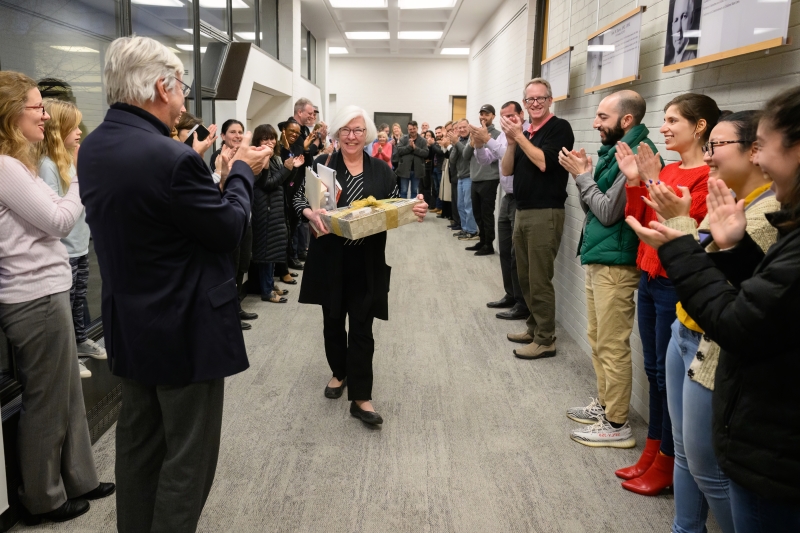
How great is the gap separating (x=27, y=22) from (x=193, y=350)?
7.52 feet

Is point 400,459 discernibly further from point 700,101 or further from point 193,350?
point 700,101

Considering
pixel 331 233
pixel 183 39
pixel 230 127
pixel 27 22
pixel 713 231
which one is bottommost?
pixel 331 233

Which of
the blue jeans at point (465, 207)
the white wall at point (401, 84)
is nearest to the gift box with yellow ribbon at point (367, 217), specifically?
the blue jeans at point (465, 207)

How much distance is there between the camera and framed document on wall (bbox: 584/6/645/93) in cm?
315

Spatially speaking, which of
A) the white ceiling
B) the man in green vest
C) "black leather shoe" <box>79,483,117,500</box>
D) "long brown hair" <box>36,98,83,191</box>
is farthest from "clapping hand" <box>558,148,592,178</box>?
the white ceiling

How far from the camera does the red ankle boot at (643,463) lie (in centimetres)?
241

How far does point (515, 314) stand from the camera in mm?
4723

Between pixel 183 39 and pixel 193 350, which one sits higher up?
pixel 183 39

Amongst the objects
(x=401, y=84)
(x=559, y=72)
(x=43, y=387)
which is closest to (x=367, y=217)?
(x=43, y=387)

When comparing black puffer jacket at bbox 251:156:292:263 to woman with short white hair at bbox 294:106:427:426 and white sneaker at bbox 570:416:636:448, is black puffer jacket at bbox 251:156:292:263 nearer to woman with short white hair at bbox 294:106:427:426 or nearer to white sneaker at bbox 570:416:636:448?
woman with short white hair at bbox 294:106:427:426

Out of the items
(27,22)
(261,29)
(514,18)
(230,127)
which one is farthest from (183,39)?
(514,18)

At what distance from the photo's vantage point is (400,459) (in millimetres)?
2607

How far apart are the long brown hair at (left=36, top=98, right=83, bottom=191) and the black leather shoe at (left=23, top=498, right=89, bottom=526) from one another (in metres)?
1.22

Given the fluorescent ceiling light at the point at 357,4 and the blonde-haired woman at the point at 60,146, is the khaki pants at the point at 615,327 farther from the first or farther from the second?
the fluorescent ceiling light at the point at 357,4
